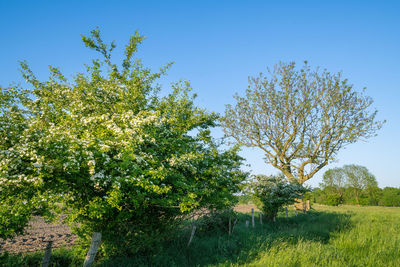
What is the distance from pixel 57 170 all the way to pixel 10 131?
2214 millimetres

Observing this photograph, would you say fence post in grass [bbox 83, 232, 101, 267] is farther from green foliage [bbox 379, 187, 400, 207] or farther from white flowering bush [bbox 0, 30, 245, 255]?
green foliage [bbox 379, 187, 400, 207]

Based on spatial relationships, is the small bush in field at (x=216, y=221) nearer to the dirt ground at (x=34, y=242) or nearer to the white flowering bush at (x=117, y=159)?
the white flowering bush at (x=117, y=159)

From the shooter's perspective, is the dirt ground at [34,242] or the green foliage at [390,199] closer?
the dirt ground at [34,242]

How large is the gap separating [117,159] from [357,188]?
85.5 m

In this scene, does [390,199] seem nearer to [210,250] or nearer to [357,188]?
[357,188]

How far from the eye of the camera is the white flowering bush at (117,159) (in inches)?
245

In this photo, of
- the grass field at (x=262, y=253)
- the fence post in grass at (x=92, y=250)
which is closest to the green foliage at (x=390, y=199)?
the grass field at (x=262, y=253)

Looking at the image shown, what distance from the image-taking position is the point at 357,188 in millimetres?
71500

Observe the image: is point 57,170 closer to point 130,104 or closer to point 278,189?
point 130,104

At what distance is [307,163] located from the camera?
27.8m

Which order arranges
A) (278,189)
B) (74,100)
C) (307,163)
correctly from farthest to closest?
(307,163), (278,189), (74,100)

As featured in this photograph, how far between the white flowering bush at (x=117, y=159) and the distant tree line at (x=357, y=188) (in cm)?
6725

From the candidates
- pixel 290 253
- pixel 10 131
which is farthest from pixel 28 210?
pixel 290 253

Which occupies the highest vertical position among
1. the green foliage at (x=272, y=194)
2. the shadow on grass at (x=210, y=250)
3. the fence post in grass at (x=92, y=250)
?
the green foliage at (x=272, y=194)
